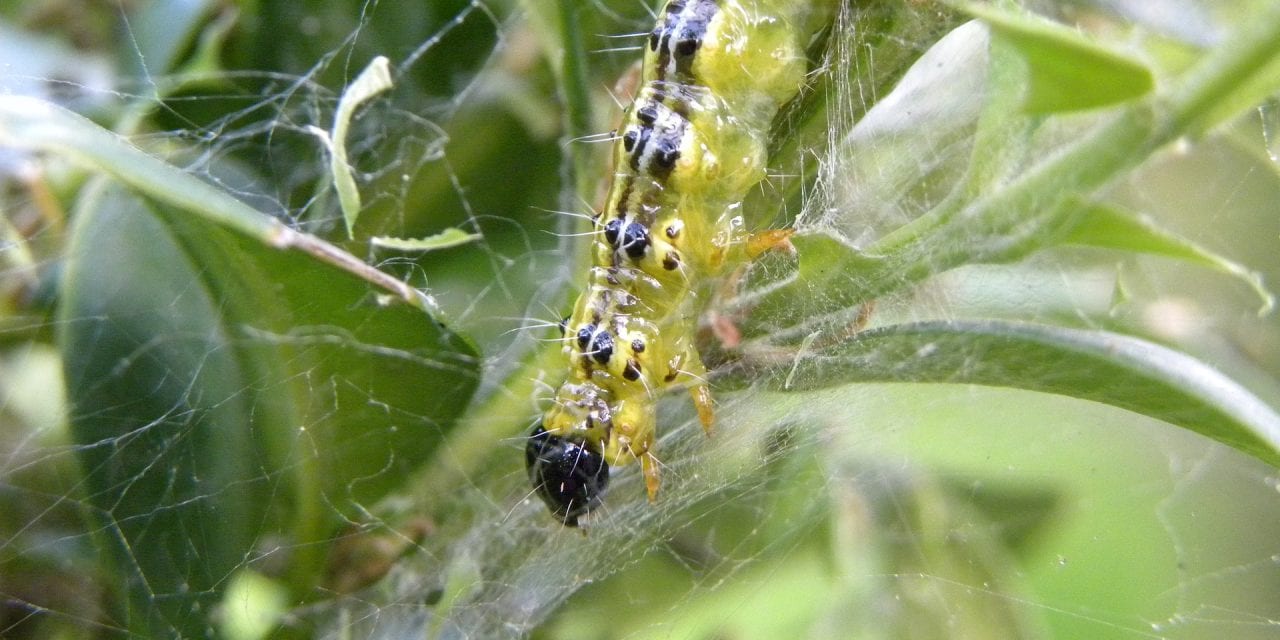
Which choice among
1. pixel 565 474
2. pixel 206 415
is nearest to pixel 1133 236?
pixel 565 474

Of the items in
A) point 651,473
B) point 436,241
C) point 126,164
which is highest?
point 126,164

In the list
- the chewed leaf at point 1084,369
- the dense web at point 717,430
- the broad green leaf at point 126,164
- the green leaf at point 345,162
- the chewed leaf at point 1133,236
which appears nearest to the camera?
the chewed leaf at point 1133,236

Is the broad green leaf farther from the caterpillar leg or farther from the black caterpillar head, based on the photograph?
the caterpillar leg

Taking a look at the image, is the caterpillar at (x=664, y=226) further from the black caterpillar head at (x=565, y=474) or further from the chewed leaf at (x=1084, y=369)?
the chewed leaf at (x=1084, y=369)

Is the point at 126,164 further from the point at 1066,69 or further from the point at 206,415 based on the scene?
the point at 1066,69

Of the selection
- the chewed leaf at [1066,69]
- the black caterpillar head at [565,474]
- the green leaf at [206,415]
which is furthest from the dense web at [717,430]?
the chewed leaf at [1066,69]

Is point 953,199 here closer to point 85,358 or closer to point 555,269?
point 555,269
